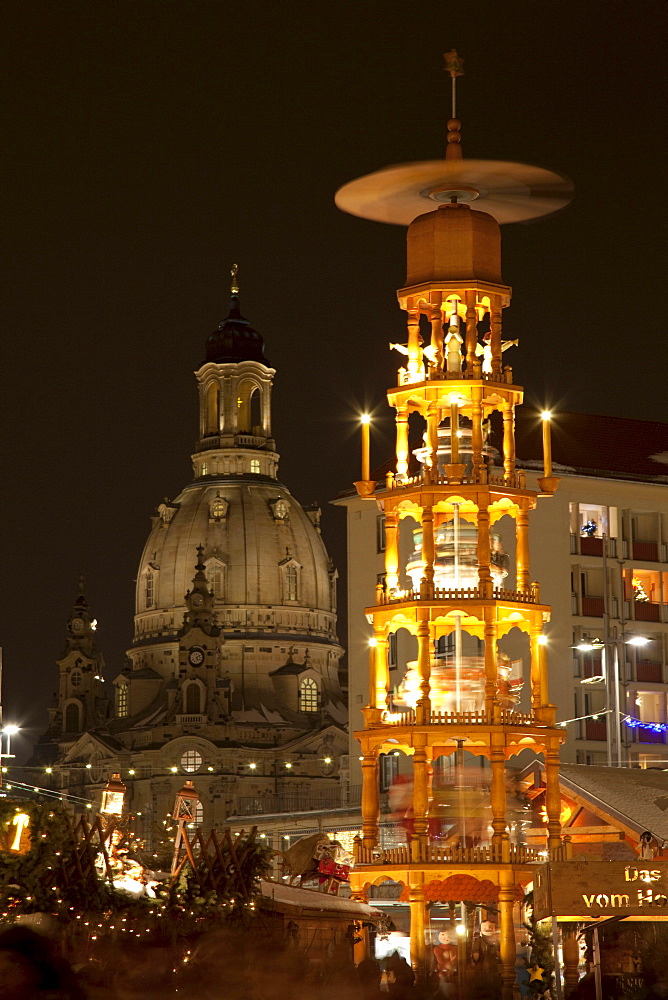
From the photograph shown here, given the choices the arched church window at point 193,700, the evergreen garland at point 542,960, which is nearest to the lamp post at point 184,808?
the evergreen garland at point 542,960

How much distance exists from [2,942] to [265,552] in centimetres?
12964

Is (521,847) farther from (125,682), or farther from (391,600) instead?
(125,682)

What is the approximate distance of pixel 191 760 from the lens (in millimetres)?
130125

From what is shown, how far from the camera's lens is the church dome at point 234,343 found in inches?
5974

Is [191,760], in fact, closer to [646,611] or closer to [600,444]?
[600,444]

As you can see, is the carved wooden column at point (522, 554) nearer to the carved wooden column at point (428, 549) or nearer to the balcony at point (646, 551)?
the carved wooden column at point (428, 549)

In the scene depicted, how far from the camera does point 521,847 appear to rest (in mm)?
34344

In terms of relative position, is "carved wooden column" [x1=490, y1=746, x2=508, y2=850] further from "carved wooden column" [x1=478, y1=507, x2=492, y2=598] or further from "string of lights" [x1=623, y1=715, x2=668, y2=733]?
"string of lights" [x1=623, y1=715, x2=668, y2=733]

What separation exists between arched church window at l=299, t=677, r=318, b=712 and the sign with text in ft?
381

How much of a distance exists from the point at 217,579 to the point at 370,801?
10581cm

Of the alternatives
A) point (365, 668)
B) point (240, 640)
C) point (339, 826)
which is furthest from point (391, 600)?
point (240, 640)

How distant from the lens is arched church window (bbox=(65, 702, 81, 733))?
144 m

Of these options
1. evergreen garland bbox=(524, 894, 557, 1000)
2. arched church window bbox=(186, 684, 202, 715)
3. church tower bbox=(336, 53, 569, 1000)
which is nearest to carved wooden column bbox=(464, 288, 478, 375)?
church tower bbox=(336, 53, 569, 1000)

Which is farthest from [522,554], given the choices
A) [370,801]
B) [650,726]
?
[650,726]
